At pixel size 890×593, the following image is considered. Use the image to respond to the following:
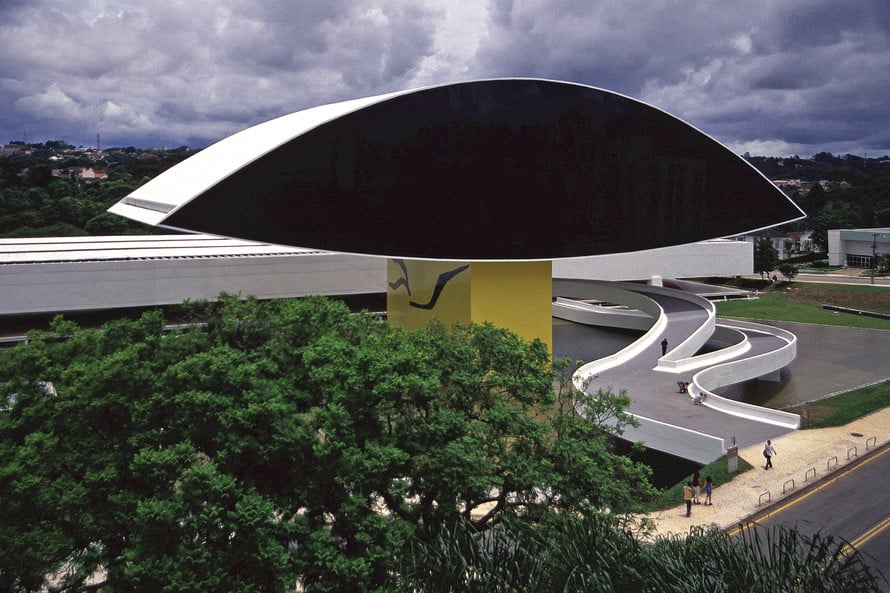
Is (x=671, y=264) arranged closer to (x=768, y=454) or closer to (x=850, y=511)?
(x=768, y=454)

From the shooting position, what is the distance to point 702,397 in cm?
2583

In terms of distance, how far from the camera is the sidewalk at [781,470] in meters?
18.4

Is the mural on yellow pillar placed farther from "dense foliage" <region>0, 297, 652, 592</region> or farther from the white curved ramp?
"dense foliage" <region>0, 297, 652, 592</region>

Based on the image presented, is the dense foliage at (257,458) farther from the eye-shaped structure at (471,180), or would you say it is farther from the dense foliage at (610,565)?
the eye-shaped structure at (471,180)

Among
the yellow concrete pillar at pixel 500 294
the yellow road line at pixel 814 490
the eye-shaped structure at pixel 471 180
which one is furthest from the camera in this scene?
the yellow concrete pillar at pixel 500 294

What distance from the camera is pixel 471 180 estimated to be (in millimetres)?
25078

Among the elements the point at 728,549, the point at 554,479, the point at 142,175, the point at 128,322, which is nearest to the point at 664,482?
the point at 554,479

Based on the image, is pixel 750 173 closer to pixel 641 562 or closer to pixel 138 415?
pixel 641 562

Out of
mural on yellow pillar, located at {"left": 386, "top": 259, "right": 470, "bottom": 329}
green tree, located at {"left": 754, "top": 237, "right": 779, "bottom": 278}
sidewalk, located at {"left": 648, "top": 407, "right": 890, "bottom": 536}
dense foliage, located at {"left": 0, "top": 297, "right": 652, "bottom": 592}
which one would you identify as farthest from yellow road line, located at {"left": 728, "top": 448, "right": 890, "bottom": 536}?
green tree, located at {"left": 754, "top": 237, "right": 779, "bottom": 278}

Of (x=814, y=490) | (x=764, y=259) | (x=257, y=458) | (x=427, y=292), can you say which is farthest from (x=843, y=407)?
(x=764, y=259)

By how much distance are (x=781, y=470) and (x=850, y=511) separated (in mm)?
2905

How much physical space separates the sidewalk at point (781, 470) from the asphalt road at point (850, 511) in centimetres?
34

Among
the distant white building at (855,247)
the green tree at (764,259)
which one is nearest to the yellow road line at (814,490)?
the green tree at (764,259)

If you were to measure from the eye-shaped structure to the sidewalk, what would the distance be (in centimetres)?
841
